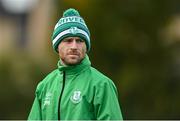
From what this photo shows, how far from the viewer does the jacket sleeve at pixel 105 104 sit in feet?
31.6

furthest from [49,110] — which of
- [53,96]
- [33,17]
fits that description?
[33,17]

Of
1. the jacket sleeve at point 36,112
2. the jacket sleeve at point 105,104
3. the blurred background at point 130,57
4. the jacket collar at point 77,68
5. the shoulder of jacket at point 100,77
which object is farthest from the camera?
the blurred background at point 130,57

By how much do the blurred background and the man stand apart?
12.3 m

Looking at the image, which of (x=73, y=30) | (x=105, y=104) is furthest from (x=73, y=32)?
(x=105, y=104)

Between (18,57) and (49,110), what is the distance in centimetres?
1769

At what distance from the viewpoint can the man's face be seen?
9.84 m

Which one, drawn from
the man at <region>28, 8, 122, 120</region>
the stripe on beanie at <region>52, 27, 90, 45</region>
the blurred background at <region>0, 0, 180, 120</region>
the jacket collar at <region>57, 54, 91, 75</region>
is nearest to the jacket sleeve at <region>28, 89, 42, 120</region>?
the man at <region>28, 8, 122, 120</region>

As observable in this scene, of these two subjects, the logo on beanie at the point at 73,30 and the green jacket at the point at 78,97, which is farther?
the logo on beanie at the point at 73,30

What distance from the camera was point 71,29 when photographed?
1005 centimetres

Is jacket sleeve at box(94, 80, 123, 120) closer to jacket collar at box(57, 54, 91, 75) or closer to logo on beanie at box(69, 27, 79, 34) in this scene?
jacket collar at box(57, 54, 91, 75)

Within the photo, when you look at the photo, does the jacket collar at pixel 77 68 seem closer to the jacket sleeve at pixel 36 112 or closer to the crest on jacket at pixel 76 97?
the crest on jacket at pixel 76 97

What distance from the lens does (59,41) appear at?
1004 cm

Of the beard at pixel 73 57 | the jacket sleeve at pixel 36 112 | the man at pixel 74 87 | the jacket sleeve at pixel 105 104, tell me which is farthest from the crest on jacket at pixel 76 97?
the jacket sleeve at pixel 36 112

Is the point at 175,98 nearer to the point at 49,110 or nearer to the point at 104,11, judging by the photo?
the point at 104,11
